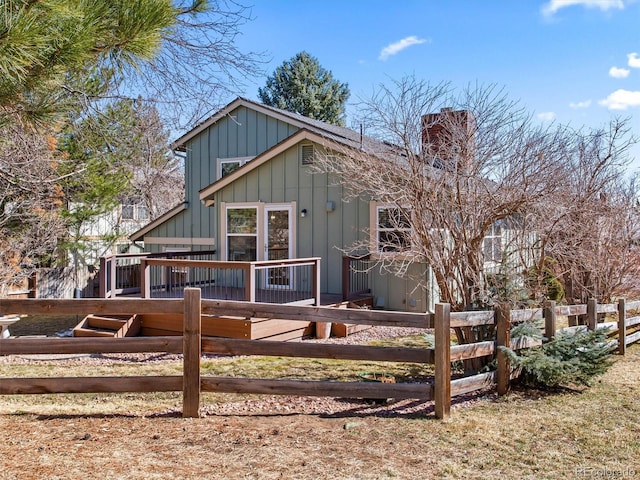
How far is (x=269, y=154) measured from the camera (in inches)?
492

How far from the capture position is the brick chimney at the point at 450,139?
7.27m

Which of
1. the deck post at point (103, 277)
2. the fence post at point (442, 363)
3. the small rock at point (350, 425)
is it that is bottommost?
the small rock at point (350, 425)

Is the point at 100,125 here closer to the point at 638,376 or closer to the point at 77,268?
the point at 638,376

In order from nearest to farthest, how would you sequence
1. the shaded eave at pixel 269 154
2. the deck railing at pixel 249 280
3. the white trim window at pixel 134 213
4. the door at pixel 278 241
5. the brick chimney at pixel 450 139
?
the brick chimney at pixel 450 139 < the deck railing at pixel 249 280 < the shaded eave at pixel 269 154 < the door at pixel 278 241 < the white trim window at pixel 134 213

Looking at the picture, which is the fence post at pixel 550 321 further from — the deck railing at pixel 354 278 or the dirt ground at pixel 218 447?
the deck railing at pixel 354 278

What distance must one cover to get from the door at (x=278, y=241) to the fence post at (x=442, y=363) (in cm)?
772

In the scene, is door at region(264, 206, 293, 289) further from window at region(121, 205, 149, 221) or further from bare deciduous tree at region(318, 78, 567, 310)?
window at region(121, 205, 149, 221)

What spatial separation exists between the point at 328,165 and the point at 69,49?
750 centimetres

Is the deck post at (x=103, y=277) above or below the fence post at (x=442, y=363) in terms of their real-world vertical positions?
above

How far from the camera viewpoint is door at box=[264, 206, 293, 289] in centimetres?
1247

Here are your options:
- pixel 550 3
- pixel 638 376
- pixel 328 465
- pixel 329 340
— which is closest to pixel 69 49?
pixel 328 465

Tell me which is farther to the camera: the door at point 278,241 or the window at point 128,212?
the window at point 128,212

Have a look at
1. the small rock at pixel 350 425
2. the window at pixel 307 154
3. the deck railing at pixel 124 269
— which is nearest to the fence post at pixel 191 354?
the small rock at pixel 350 425

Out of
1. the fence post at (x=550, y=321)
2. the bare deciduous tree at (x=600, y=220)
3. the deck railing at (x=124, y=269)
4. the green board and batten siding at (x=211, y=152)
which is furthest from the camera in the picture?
the green board and batten siding at (x=211, y=152)
